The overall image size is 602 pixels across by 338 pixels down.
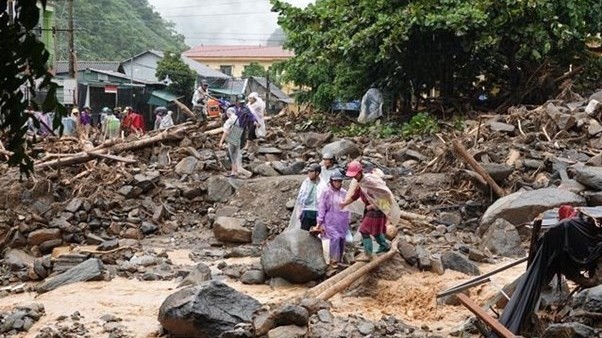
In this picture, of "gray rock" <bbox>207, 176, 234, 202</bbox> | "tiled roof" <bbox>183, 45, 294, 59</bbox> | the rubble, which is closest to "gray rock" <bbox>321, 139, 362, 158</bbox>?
the rubble

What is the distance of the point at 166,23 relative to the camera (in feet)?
221

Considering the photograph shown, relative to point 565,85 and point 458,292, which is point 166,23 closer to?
point 565,85

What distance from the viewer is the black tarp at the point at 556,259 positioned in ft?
19.4

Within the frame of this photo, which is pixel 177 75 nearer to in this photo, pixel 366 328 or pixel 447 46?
pixel 447 46

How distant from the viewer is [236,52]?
53.9 meters

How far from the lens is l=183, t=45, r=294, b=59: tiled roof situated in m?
52.8

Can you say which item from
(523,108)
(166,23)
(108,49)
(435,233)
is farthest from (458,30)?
(166,23)

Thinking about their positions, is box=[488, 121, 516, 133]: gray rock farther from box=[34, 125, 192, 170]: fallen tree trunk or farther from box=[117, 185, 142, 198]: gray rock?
box=[117, 185, 142, 198]: gray rock

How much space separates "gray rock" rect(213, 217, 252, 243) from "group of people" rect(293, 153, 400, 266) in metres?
2.37

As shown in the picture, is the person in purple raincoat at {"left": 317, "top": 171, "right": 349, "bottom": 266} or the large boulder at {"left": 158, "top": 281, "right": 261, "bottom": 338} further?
the person in purple raincoat at {"left": 317, "top": 171, "right": 349, "bottom": 266}

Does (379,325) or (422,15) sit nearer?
(379,325)

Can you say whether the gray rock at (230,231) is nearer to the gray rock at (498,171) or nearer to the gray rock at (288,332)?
the gray rock at (498,171)

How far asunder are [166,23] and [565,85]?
181 ft

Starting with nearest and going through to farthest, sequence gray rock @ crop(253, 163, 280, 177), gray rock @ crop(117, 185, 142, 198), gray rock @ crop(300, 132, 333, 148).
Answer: gray rock @ crop(117, 185, 142, 198) → gray rock @ crop(253, 163, 280, 177) → gray rock @ crop(300, 132, 333, 148)
